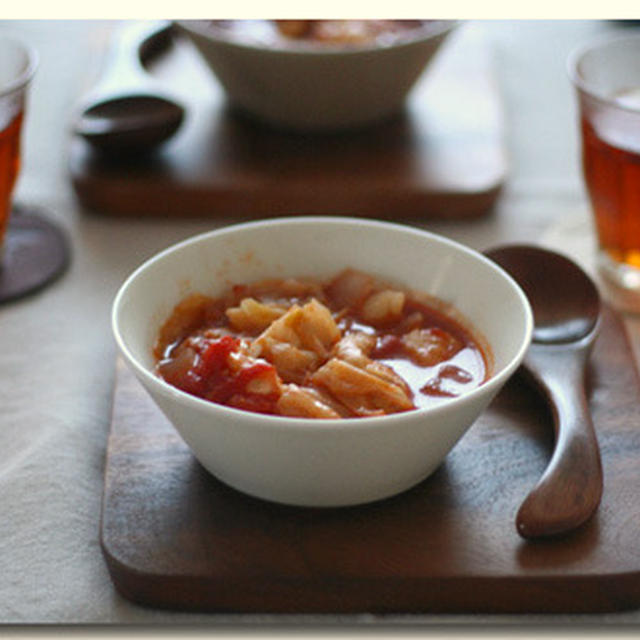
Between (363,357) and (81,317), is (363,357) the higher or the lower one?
the higher one

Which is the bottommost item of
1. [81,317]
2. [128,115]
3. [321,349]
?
[81,317]

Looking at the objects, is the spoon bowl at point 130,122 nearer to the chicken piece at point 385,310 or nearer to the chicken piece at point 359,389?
the chicken piece at point 385,310

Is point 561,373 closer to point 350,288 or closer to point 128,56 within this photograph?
point 350,288

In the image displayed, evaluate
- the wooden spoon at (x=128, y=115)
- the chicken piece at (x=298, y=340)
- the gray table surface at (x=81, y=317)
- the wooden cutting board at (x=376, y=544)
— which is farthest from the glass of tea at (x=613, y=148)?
the wooden spoon at (x=128, y=115)

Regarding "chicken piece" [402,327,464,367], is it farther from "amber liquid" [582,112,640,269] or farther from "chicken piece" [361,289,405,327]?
"amber liquid" [582,112,640,269]

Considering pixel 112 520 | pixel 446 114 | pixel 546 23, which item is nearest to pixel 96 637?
pixel 112 520

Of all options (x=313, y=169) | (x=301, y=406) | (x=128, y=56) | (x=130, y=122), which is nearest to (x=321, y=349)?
(x=301, y=406)

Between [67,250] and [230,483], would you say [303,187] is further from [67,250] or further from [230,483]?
[230,483]
